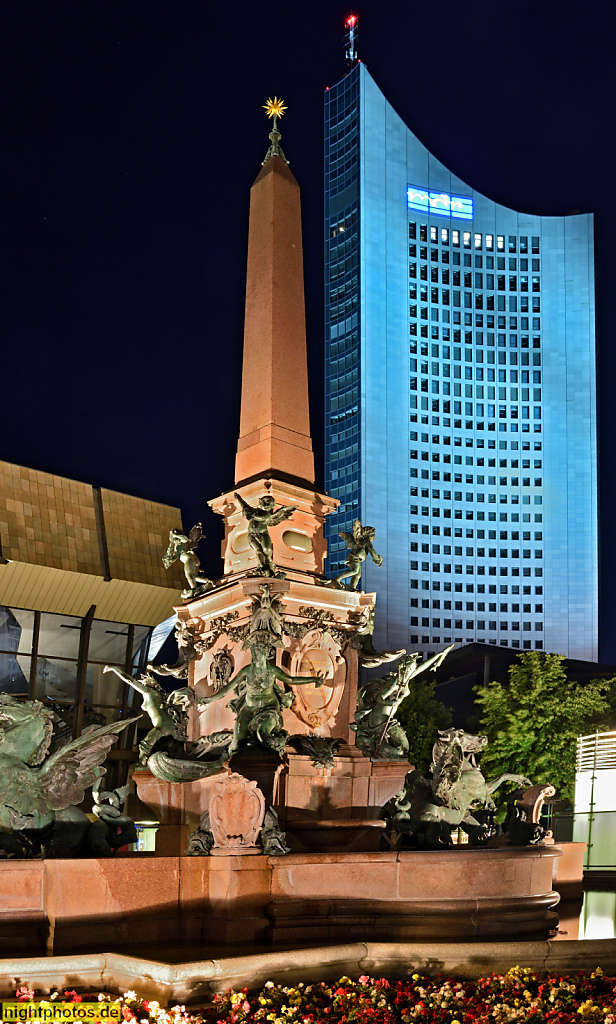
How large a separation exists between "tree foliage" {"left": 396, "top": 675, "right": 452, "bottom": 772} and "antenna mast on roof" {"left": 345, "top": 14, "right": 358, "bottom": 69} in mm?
112982

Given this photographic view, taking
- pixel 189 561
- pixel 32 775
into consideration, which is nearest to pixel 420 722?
pixel 189 561

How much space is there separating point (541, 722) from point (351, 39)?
12513 centimetres

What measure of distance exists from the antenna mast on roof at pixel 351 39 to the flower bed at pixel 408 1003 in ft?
477

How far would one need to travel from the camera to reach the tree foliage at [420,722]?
48.4 meters

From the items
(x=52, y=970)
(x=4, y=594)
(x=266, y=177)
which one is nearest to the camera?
(x=52, y=970)

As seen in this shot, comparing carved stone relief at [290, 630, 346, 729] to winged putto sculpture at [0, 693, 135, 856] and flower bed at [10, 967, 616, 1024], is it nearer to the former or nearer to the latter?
winged putto sculpture at [0, 693, 135, 856]

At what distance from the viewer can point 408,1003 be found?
9219mm

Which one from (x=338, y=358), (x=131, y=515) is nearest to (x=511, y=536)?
(x=338, y=358)

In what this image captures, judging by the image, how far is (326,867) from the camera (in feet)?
43.1

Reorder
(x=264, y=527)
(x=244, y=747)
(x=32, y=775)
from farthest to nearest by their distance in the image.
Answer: (x=264, y=527), (x=244, y=747), (x=32, y=775)

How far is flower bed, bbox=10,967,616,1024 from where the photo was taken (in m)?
8.53

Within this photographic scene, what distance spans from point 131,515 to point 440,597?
8027cm

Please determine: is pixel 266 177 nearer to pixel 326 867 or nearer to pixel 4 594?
pixel 326 867

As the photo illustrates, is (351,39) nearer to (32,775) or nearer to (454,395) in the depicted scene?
(454,395)
